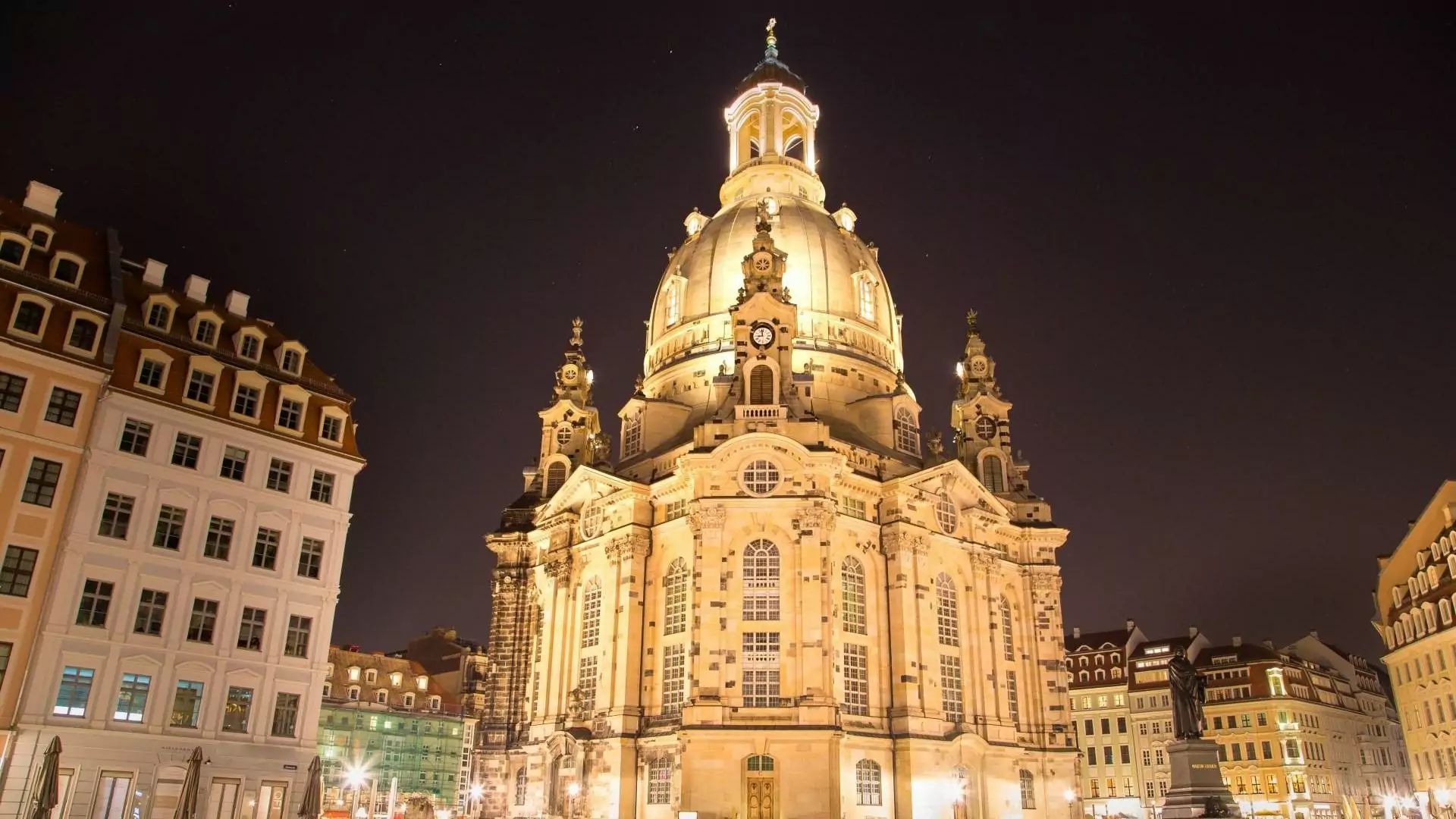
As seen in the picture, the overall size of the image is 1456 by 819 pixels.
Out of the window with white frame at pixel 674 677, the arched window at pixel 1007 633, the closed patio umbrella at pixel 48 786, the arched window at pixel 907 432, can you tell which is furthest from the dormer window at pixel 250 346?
the arched window at pixel 1007 633

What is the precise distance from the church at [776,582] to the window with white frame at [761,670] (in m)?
0.10

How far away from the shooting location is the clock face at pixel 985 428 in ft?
239

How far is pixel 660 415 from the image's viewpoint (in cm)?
6719

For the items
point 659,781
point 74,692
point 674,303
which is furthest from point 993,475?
point 74,692

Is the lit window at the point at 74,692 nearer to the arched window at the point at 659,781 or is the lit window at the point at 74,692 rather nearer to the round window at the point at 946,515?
the arched window at the point at 659,781

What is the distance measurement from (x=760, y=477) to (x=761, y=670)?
32.7 feet

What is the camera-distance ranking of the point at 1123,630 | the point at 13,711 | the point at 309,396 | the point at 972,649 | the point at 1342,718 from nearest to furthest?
the point at 13,711 → the point at 309,396 → the point at 972,649 → the point at 1342,718 → the point at 1123,630

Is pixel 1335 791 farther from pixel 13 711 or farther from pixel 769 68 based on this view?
pixel 13 711

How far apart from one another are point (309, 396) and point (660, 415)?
1104 inches

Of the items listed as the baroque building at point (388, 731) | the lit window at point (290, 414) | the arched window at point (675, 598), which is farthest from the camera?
the baroque building at point (388, 731)

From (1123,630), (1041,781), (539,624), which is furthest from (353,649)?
(1123,630)

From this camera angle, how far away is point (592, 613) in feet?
203

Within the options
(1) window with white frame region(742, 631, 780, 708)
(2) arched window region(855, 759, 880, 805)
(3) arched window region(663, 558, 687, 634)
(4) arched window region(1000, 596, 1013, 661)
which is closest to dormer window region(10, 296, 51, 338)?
(3) arched window region(663, 558, 687, 634)

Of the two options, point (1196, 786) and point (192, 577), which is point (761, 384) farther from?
point (1196, 786)
